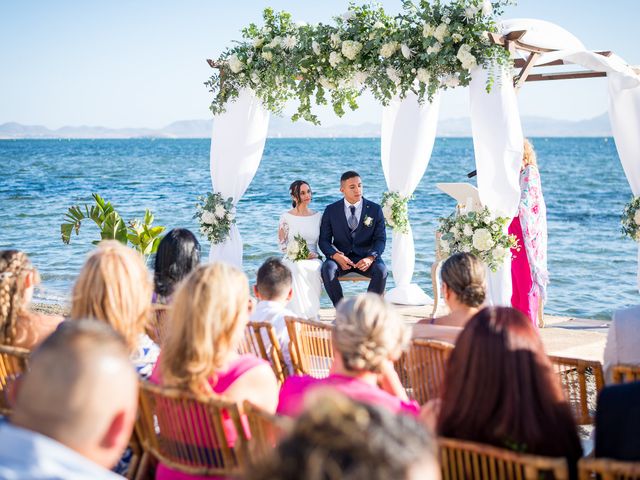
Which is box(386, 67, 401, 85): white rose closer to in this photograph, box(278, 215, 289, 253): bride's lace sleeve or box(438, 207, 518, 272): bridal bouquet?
box(438, 207, 518, 272): bridal bouquet

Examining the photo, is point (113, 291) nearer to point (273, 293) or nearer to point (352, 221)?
point (273, 293)

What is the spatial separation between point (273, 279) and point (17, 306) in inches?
54.6

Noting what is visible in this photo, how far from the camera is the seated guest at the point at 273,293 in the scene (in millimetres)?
4152

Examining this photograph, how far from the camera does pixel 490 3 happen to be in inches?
235

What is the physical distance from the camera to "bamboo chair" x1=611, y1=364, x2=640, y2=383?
2.71m

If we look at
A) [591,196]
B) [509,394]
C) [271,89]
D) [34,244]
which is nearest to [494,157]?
[271,89]

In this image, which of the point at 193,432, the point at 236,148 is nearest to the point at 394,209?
the point at 236,148

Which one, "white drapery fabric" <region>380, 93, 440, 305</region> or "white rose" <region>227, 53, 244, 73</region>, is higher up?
"white rose" <region>227, 53, 244, 73</region>

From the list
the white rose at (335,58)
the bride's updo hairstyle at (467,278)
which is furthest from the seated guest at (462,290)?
the white rose at (335,58)

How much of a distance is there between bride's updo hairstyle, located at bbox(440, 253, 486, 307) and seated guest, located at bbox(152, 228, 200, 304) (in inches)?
63.9

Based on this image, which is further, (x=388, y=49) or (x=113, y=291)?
(x=388, y=49)

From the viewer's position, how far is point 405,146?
790 centimetres

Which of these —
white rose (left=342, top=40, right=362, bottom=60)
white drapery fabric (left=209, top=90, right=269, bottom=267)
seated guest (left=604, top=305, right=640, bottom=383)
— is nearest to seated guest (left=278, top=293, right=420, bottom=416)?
seated guest (left=604, top=305, right=640, bottom=383)

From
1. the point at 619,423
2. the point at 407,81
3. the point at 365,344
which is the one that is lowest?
the point at 619,423
